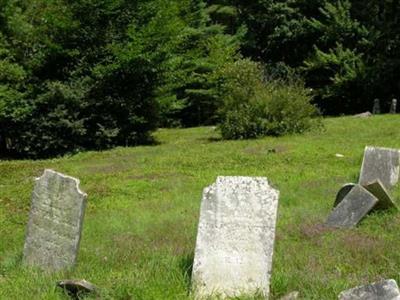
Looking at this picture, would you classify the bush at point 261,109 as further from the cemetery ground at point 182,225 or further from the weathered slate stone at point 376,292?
the weathered slate stone at point 376,292

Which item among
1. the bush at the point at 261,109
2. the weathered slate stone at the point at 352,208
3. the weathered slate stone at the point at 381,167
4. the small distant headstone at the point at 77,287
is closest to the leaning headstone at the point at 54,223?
the small distant headstone at the point at 77,287

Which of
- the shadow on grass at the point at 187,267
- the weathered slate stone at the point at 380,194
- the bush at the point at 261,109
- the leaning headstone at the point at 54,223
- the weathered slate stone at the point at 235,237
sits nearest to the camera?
the weathered slate stone at the point at 235,237

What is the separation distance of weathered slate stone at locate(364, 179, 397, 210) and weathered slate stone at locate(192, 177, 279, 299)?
3221 mm

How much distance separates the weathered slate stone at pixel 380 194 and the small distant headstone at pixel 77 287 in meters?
4.67

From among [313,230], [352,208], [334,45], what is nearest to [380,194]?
[352,208]

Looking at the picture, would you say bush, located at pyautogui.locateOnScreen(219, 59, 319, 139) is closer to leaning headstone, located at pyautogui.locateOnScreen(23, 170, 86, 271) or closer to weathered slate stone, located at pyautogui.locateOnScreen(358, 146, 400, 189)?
weathered slate stone, located at pyautogui.locateOnScreen(358, 146, 400, 189)

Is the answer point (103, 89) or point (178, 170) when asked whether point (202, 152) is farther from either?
point (103, 89)

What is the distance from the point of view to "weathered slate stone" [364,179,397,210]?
9.41 m

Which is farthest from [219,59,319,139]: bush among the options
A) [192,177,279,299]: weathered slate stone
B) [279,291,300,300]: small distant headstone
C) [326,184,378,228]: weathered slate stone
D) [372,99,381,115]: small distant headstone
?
[279,291,300,300]: small distant headstone

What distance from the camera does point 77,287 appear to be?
6504 mm

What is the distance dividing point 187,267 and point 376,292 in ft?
7.72

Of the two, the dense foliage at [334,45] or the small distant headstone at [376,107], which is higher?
the dense foliage at [334,45]

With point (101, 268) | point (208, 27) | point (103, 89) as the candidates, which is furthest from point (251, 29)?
point (101, 268)

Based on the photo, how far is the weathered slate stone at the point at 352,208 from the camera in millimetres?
9203
